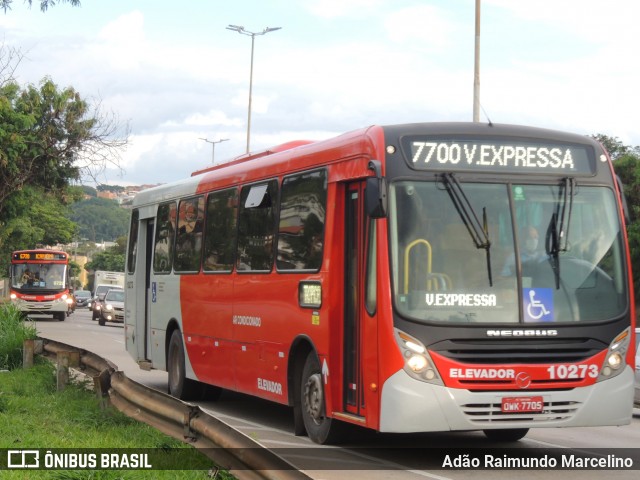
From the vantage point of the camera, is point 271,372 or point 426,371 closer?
point 426,371

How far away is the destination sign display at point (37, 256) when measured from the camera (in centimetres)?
5438

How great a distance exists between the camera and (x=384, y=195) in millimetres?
10516

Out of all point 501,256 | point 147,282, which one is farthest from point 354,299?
point 147,282

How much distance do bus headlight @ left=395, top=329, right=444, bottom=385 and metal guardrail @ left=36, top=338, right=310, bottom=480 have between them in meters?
2.01

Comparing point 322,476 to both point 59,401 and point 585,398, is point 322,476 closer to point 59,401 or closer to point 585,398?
point 585,398

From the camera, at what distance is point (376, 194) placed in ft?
34.1

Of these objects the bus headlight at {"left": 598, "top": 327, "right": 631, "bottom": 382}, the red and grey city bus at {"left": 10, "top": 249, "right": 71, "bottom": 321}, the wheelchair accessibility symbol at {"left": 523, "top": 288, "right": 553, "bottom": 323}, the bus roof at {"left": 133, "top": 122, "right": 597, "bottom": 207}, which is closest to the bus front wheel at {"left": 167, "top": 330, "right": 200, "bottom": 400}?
the bus roof at {"left": 133, "top": 122, "right": 597, "bottom": 207}

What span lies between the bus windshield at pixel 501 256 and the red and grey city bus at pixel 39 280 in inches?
1801

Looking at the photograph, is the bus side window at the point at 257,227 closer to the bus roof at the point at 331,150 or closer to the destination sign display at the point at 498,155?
the bus roof at the point at 331,150

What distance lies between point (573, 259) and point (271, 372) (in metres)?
3.97

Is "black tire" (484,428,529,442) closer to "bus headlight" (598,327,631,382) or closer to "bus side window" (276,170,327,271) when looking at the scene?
"bus headlight" (598,327,631,382)

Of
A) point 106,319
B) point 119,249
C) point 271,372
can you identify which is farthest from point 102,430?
point 119,249

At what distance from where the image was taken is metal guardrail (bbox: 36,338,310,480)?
697 centimetres

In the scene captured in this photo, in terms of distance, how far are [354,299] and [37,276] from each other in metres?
45.2
